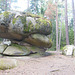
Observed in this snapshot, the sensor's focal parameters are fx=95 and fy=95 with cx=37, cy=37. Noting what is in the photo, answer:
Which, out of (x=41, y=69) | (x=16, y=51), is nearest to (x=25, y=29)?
(x=16, y=51)

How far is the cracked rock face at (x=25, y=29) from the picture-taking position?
23.8ft

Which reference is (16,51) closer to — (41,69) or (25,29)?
(25,29)

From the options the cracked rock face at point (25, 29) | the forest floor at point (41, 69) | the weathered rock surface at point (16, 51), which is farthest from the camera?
the cracked rock face at point (25, 29)

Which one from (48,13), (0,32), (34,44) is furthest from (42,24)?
(48,13)

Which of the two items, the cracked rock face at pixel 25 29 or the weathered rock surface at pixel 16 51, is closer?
the weathered rock surface at pixel 16 51

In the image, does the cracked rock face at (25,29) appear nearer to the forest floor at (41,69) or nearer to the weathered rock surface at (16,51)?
the weathered rock surface at (16,51)

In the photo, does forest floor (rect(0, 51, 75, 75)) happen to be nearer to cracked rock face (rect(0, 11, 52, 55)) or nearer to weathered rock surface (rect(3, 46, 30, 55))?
weathered rock surface (rect(3, 46, 30, 55))

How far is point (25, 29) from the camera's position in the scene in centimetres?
745

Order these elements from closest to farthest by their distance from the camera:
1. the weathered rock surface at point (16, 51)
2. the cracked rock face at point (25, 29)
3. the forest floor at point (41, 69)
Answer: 1. the forest floor at point (41, 69)
2. the weathered rock surface at point (16, 51)
3. the cracked rock face at point (25, 29)

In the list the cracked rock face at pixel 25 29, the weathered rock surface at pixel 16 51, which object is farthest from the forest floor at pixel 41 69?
the cracked rock face at pixel 25 29

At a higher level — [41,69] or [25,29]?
[25,29]

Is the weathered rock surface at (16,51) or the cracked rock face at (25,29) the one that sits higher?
the cracked rock face at (25,29)

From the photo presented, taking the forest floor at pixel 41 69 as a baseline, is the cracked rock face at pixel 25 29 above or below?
above

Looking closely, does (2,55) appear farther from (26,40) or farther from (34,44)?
(34,44)
